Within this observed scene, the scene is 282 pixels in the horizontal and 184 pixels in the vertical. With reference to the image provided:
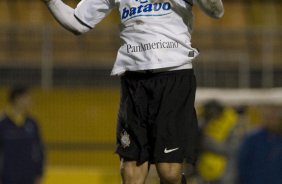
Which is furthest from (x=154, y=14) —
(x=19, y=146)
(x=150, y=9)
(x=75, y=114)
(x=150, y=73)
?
(x=75, y=114)

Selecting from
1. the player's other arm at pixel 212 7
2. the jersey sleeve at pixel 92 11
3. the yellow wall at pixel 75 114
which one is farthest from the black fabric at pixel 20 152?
the player's other arm at pixel 212 7

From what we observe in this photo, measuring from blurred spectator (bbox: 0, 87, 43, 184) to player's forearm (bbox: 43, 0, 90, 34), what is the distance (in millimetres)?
6114

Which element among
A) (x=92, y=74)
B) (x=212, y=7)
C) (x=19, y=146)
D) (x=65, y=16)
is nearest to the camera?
(x=212, y=7)

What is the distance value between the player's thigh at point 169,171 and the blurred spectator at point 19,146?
644 cm

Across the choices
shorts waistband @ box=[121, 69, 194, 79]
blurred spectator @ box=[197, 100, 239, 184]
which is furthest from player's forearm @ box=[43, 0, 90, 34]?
blurred spectator @ box=[197, 100, 239, 184]

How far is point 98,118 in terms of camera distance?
672 inches

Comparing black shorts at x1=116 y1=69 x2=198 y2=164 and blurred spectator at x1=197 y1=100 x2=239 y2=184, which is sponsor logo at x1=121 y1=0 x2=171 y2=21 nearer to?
black shorts at x1=116 y1=69 x2=198 y2=164

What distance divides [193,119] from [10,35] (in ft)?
41.9

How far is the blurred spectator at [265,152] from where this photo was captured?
A: 32.2 feet

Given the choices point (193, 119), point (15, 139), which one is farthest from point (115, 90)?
point (193, 119)

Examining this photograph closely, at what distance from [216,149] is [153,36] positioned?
629 centimetres

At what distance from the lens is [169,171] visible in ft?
19.4

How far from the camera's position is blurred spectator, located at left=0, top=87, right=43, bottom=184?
40.5 ft

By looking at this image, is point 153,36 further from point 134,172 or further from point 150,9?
point 134,172
